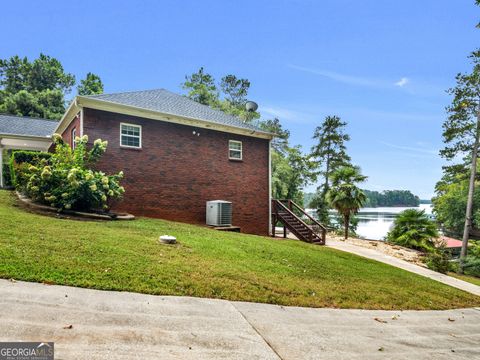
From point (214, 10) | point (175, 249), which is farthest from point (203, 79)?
point (175, 249)

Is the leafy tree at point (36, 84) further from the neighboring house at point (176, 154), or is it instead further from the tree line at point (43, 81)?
the neighboring house at point (176, 154)

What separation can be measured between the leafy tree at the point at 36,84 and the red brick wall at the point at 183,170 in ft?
89.7

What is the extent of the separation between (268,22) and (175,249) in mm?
15670

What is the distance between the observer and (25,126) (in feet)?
→ 63.5

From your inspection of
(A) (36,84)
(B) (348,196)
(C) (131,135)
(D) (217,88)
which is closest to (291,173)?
(B) (348,196)

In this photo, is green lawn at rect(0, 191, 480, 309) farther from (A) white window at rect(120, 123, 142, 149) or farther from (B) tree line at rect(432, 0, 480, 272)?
(B) tree line at rect(432, 0, 480, 272)

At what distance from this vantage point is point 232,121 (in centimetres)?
1523

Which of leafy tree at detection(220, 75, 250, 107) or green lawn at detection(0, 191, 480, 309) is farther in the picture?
leafy tree at detection(220, 75, 250, 107)

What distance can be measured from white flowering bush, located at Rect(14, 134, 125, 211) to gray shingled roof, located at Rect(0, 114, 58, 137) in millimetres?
9583

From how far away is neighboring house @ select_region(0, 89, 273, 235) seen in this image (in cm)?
1155

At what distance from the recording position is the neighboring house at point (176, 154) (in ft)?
37.9

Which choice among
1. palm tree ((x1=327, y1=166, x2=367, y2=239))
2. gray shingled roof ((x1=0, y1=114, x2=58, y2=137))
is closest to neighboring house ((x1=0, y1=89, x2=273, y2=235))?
gray shingled roof ((x1=0, y1=114, x2=58, y2=137))

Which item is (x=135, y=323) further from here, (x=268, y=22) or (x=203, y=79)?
(x=203, y=79)

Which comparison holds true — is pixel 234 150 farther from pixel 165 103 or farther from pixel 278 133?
pixel 278 133
